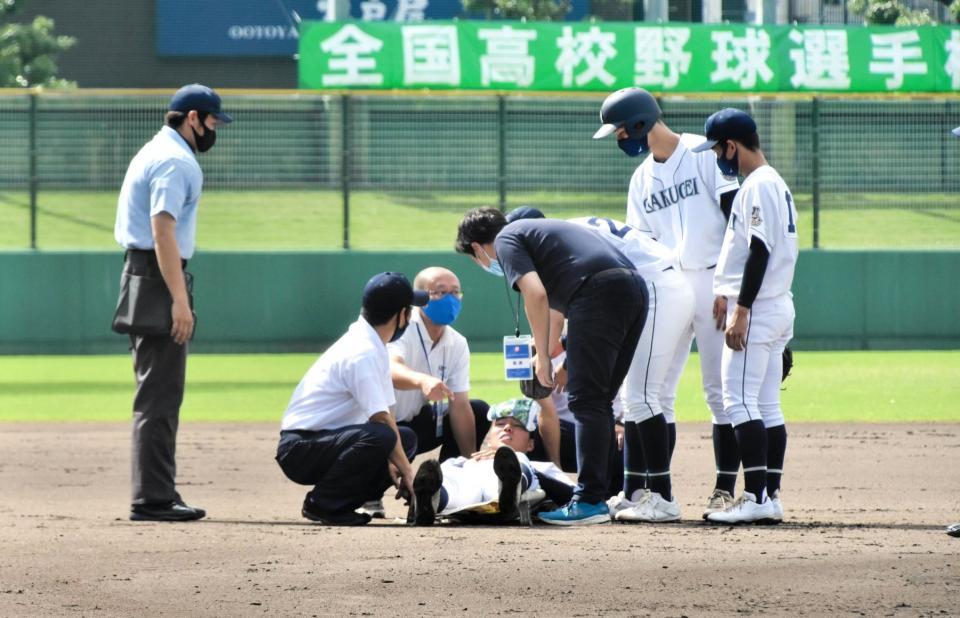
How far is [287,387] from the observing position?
1462 centimetres

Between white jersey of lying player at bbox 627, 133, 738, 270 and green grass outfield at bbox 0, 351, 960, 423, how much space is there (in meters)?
4.62

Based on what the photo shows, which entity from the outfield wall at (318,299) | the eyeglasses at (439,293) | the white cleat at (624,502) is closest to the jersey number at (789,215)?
the white cleat at (624,502)

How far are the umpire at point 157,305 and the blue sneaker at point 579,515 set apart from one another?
1.72 m

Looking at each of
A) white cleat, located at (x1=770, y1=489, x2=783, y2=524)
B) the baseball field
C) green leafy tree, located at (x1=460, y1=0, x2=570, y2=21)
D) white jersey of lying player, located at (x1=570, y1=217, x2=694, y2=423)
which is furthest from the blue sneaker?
green leafy tree, located at (x1=460, y1=0, x2=570, y2=21)

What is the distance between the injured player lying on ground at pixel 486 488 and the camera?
22.9ft

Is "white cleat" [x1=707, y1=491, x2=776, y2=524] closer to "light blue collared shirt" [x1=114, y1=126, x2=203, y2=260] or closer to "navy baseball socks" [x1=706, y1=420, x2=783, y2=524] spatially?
"navy baseball socks" [x1=706, y1=420, x2=783, y2=524]

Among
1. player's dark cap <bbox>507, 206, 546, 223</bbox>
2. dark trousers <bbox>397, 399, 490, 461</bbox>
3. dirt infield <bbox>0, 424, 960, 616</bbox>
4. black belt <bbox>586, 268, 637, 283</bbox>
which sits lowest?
dirt infield <bbox>0, 424, 960, 616</bbox>

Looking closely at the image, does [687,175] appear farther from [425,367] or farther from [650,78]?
[650,78]

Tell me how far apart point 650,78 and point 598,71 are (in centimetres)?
94

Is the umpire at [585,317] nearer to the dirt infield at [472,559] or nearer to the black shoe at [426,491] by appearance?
the dirt infield at [472,559]

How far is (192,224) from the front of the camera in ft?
25.0

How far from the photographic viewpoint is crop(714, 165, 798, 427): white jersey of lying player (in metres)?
7.04

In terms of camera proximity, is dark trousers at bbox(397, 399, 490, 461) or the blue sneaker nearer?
the blue sneaker

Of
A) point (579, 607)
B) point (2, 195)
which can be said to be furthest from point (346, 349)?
point (2, 195)
